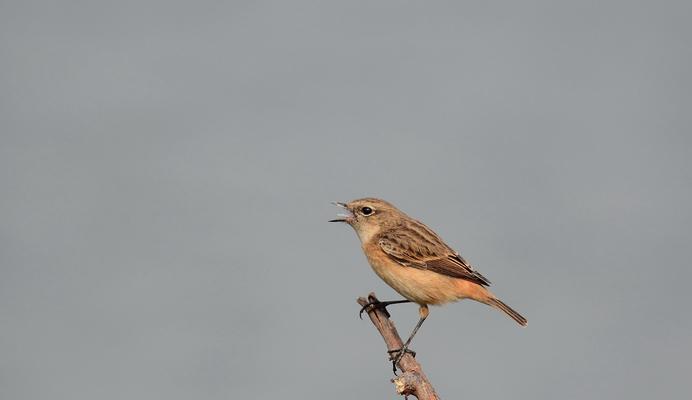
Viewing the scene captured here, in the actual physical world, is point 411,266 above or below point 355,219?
below

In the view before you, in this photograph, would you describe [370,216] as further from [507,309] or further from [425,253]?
[507,309]

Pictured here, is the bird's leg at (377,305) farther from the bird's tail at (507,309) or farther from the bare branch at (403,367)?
the bird's tail at (507,309)

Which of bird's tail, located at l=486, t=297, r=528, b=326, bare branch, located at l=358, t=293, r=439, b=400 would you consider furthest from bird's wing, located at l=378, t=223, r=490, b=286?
bare branch, located at l=358, t=293, r=439, b=400

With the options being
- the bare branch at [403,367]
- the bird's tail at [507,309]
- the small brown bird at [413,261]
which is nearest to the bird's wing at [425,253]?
the small brown bird at [413,261]

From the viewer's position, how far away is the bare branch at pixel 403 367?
4.96m

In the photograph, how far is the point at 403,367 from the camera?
5516 mm

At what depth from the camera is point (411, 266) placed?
652 centimetres

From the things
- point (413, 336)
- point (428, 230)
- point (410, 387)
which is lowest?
point (410, 387)

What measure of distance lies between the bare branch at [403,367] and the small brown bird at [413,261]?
0.10m

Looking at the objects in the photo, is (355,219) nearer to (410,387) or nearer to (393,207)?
(393,207)

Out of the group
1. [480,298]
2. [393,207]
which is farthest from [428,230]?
[480,298]

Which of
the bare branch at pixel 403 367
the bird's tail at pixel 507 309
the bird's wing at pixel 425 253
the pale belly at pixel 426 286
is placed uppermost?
the bird's wing at pixel 425 253

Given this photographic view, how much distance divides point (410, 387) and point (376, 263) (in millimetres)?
1816

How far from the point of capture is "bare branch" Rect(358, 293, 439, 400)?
195 inches
